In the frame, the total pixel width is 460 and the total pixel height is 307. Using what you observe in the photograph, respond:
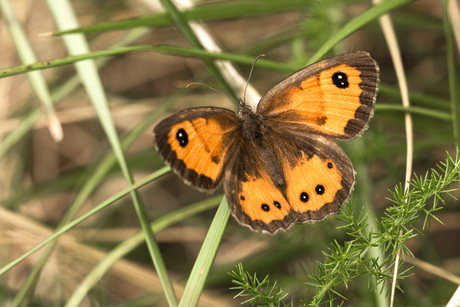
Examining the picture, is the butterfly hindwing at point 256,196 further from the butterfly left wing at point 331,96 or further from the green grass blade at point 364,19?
the green grass blade at point 364,19

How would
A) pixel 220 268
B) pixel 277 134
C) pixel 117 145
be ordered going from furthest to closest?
pixel 220 268, pixel 277 134, pixel 117 145

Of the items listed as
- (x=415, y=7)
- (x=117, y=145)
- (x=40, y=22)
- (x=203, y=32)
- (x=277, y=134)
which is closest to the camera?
(x=117, y=145)

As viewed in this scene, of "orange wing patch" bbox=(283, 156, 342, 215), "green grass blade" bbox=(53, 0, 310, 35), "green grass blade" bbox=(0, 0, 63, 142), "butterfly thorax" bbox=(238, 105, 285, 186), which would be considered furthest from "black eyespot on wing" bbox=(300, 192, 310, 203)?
"green grass blade" bbox=(0, 0, 63, 142)

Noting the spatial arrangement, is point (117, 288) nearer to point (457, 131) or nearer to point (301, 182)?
point (301, 182)

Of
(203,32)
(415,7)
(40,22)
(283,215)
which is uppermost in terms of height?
(40,22)

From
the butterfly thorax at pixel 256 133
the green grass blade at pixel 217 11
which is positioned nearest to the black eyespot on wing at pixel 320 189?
the butterfly thorax at pixel 256 133

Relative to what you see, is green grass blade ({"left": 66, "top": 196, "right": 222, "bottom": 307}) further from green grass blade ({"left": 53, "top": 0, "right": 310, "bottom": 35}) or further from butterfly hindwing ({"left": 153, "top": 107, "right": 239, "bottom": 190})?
green grass blade ({"left": 53, "top": 0, "right": 310, "bottom": 35})

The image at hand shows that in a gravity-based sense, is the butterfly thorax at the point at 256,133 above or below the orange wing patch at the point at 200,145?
above

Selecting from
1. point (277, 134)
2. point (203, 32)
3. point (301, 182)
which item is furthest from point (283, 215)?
point (203, 32)

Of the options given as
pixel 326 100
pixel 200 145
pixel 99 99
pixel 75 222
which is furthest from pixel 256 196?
pixel 99 99
